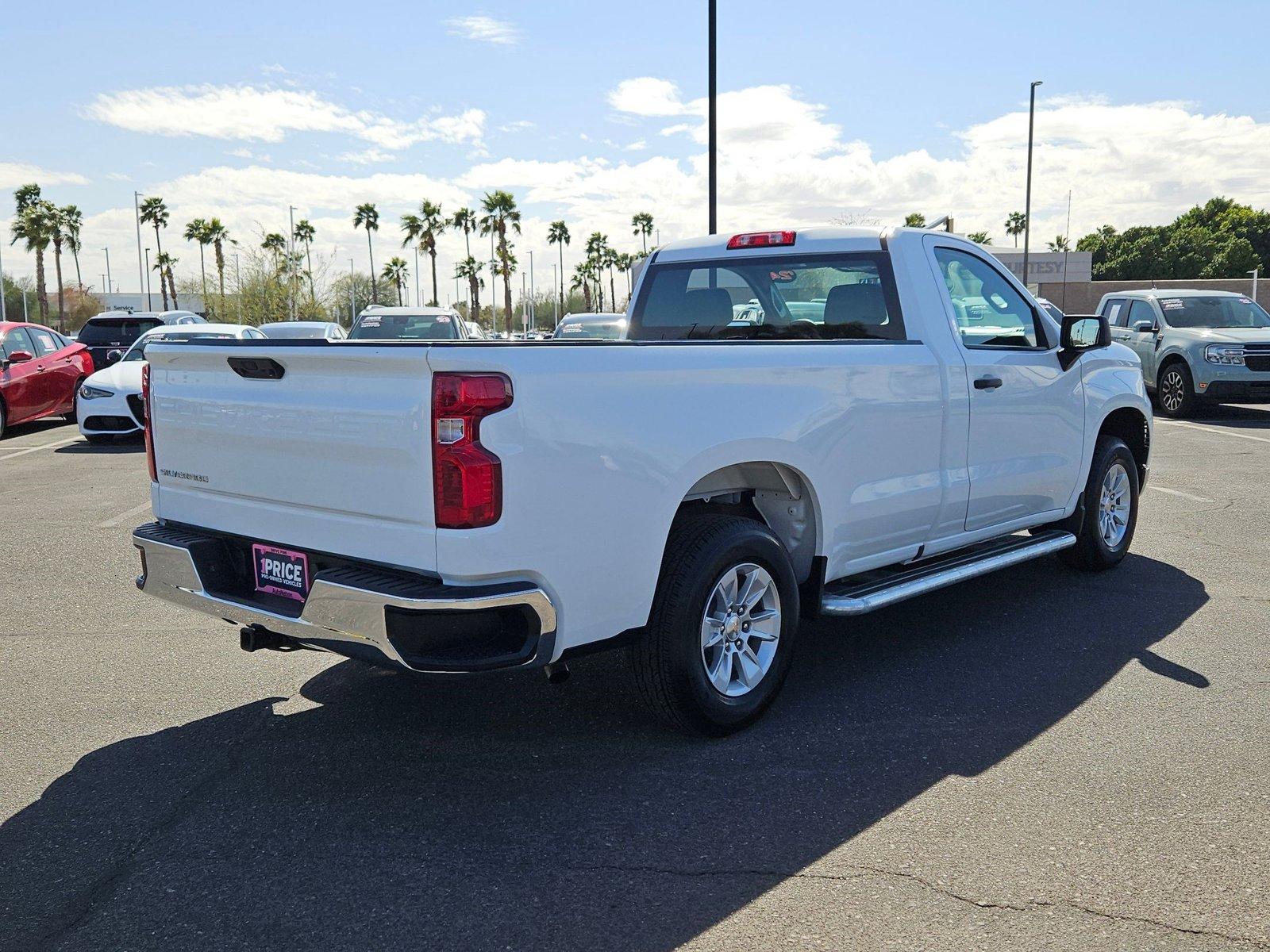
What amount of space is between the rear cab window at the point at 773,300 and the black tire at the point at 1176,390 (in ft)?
42.6

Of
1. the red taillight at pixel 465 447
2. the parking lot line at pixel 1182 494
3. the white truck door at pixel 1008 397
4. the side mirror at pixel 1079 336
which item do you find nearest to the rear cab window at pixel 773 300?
the white truck door at pixel 1008 397

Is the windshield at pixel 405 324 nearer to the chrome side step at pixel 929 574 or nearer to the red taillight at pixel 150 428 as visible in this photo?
the chrome side step at pixel 929 574

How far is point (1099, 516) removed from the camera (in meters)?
6.84

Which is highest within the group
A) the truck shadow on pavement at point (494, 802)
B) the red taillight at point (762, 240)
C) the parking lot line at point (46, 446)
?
the red taillight at point (762, 240)

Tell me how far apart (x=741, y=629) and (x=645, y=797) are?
2.78 ft

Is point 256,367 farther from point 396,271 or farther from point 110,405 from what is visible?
point 396,271

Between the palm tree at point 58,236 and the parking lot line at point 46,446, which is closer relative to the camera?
the parking lot line at point 46,446

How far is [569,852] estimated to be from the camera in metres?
3.41

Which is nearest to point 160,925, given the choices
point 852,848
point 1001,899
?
point 852,848

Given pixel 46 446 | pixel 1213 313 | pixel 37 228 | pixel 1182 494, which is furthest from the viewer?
pixel 37 228

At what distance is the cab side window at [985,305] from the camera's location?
5594 mm

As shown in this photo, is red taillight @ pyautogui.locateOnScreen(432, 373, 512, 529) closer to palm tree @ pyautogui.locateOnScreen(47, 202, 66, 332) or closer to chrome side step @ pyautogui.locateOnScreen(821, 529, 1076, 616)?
chrome side step @ pyautogui.locateOnScreen(821, 529, 1076, 616)

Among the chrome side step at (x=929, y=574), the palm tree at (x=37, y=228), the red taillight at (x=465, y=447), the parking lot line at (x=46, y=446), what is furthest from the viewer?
the palm tree at (x=37, y=228)

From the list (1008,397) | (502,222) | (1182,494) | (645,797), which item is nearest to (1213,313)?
(1182,494)
